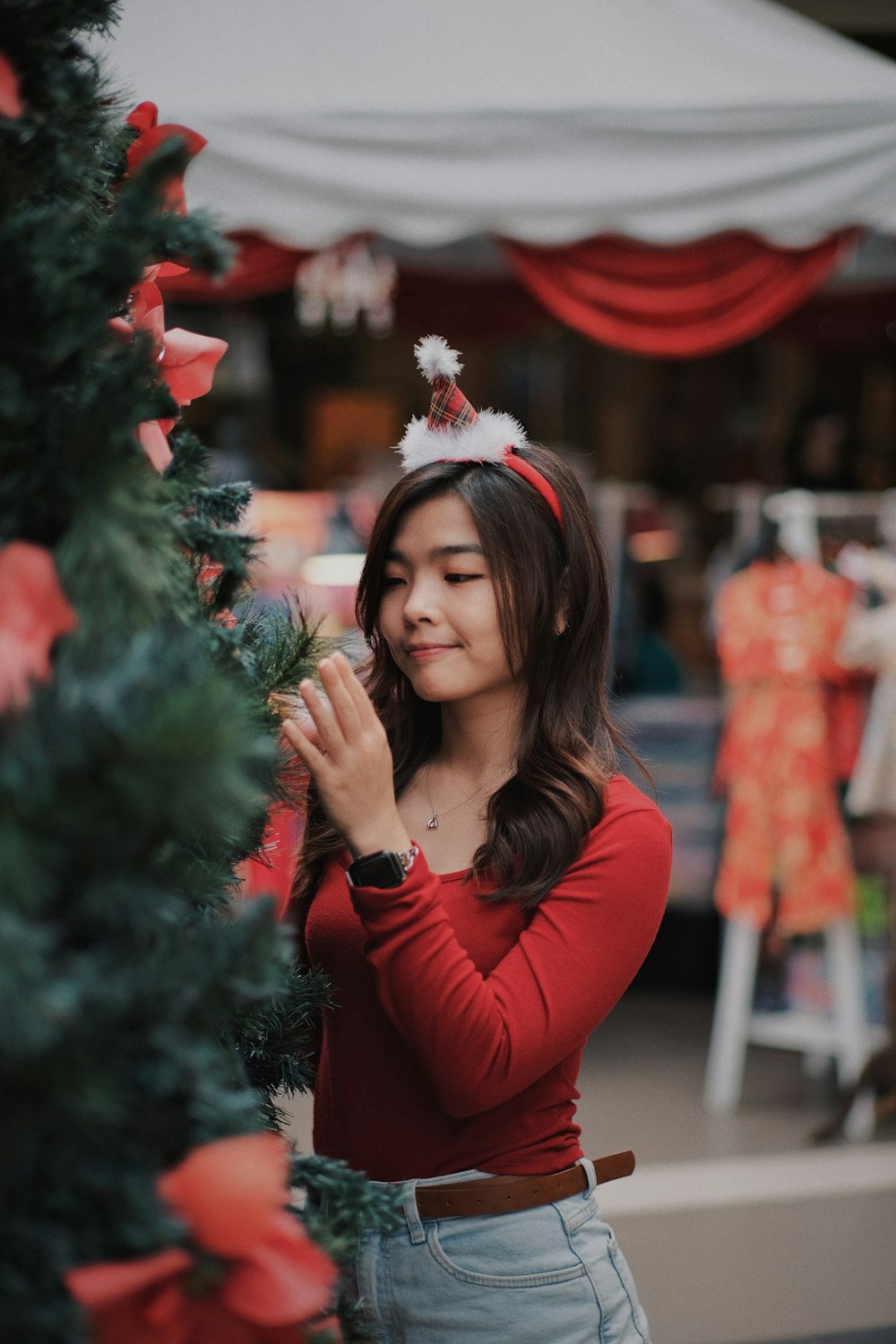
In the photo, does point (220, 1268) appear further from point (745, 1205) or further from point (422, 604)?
point (745, 1205)

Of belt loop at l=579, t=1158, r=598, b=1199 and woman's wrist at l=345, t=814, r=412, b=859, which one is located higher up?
woman's wrist at l=345, t=814, r=412, b=859

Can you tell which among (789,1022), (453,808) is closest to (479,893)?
(453,808)

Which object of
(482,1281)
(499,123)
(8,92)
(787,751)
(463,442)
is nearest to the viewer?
(8,92)

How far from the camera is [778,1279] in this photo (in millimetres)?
2760

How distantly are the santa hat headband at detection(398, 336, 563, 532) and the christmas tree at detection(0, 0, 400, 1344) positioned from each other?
20.7 inches

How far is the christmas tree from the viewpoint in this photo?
0.59 meters

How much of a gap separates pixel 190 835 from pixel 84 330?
331 mm

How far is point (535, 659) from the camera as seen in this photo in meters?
1.33

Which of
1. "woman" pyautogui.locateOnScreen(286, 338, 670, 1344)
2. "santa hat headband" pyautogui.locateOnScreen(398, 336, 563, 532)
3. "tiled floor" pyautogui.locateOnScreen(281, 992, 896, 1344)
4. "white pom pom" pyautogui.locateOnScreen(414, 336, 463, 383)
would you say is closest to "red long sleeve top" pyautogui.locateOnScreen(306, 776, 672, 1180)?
"woman" pyautogui.locateOnScreen(286, 338, 670, 1344)

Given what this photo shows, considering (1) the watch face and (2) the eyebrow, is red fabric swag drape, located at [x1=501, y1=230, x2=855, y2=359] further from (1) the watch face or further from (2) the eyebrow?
(1) the watch face

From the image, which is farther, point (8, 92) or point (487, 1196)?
point (487, 1196)

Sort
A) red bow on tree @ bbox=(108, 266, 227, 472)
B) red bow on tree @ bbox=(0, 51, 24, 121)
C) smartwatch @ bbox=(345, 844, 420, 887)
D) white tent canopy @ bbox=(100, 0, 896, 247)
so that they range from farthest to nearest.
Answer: white tent canopy @ bbox=(100, 0, 896, 247), smartwatch @ bbox=(345, 844, 420, 887), red bow on tree @ bbox=(108, 266, 227, 472), red bow on tree @ bbox=(0, 51, 24, 121)

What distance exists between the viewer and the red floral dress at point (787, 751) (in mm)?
3627

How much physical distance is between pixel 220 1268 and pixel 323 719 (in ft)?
1.47
